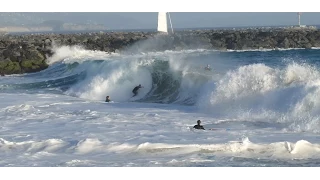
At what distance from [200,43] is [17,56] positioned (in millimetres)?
16717

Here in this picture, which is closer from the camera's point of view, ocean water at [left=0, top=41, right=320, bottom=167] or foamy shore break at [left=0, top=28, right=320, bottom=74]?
ocean water at [left=0, top=41, right=320, bottom=167]

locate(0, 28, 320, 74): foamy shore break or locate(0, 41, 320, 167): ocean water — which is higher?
locate(0, 28, 320, 74): foamy shore break

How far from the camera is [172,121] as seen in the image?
37.5ft

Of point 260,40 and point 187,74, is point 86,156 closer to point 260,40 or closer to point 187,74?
point 187,74

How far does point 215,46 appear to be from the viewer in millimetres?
40625

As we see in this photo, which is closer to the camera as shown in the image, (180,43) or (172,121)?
(172,121)

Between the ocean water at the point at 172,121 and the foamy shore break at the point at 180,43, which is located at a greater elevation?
the foamy shore break at the point at 180,43

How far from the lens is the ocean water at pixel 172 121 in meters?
7.11

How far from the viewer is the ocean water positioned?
7109mm

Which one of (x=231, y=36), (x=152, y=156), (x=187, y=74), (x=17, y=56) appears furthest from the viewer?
(x=231, y=36)

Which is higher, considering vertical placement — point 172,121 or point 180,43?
point 180,43

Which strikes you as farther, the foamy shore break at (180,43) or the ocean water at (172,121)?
the foamy shore break at (180,43)
